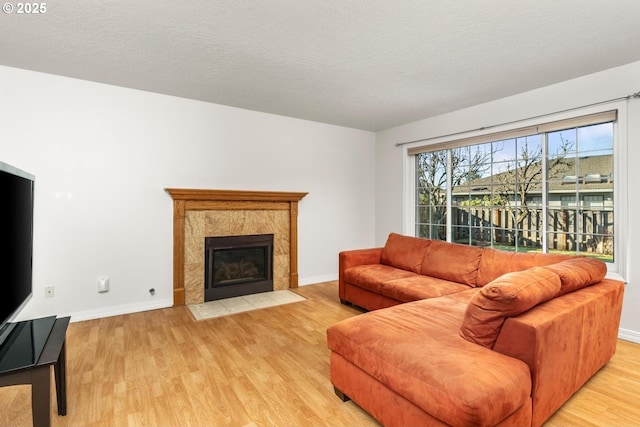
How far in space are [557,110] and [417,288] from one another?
7.70 feet

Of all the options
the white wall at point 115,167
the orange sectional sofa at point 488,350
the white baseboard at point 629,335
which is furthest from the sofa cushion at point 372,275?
the white baseboard at point 629,335

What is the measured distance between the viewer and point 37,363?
4.42 ft

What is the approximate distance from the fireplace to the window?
248 centimetres

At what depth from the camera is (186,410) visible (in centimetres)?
182

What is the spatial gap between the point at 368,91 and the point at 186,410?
3.31m

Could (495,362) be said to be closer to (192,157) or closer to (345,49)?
(345,49)

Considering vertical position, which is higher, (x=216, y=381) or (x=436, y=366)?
(x=436, y=366)

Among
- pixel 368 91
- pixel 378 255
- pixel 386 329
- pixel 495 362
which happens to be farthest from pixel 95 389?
pixel 368 91

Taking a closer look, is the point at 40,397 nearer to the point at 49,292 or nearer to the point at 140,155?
the point at 49,292

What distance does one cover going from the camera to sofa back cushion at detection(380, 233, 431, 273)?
11.7 feet

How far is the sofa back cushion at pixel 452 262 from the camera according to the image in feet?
10.0

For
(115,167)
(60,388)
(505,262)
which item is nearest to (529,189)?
(505,262)

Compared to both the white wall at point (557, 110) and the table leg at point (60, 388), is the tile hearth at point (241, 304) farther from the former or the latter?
the white wall at point (557, 110)

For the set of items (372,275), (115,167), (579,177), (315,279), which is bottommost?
(315,279)
